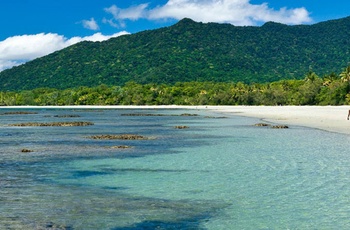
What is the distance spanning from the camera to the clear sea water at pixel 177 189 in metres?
12.3

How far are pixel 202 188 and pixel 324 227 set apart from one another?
5818mm

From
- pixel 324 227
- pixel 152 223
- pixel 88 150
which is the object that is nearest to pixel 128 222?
pixel 152 223

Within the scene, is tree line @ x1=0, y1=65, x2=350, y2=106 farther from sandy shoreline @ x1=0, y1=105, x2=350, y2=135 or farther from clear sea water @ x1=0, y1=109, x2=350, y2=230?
clear sea water @ x1=0, y1=109, x2=350, y2=230

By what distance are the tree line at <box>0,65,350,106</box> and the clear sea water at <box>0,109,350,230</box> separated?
307 feet

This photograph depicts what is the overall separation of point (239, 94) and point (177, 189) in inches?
5335

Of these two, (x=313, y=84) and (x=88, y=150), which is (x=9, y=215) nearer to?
(x=88, y=150)

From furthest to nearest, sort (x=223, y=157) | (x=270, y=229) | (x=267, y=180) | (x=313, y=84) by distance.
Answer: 1. (x=313, y=84)
2. (x=223, y=157)
3. (x=267, y=180)
4. (x=270, y=229)

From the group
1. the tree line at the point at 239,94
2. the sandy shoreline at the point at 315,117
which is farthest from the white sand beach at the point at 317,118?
the tree line at the point at 239,94

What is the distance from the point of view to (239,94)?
492 ft

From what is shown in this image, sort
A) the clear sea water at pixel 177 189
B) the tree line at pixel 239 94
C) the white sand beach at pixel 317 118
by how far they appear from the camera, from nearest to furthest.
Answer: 1. the clear sea water at pixel 177 189
2. the white sand beach at pixel 317 118
3. the tree line at pixel 239 94

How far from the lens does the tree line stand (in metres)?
121

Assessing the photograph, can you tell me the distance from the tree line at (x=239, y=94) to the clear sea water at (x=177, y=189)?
93447 mm

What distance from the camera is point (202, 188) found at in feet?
54.9

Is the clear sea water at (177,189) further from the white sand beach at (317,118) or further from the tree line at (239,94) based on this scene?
the tree line at (239,94)
